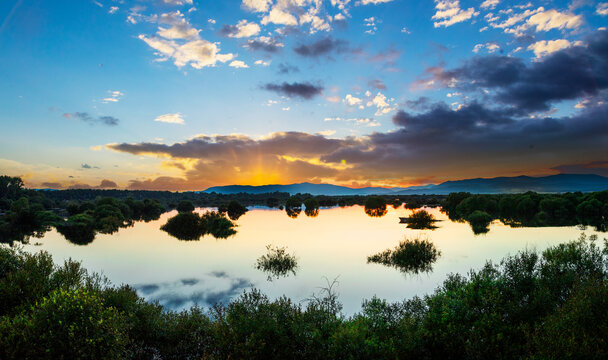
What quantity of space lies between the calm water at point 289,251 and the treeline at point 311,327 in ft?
27.6

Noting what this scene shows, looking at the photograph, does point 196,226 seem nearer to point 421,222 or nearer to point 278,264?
point 278,264

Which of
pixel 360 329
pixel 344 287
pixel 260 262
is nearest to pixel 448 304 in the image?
pixel 360 329

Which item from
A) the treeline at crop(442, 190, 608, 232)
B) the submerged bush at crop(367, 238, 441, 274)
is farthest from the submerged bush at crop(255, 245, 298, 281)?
the treeline at crop(442, 190, 608, 232)

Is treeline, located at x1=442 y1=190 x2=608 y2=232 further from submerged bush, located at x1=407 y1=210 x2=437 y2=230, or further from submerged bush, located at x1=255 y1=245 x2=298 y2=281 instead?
submerged bush, located at x1=255 y1=245 x2=298 y2=281

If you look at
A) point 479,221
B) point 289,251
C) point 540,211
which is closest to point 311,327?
point 289,251

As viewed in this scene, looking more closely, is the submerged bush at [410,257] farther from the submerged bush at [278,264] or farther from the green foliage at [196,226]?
the green foliage at [196,226]

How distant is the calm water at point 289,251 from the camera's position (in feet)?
102

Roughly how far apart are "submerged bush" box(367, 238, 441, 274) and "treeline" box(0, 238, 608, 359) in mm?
17727

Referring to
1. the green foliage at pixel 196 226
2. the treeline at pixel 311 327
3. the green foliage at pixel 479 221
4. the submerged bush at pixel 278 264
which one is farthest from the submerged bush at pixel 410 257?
the green foliage at pixel 479 221

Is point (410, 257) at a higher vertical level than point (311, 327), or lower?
lower

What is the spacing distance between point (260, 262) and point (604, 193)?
113029mm

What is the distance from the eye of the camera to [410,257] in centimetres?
4197

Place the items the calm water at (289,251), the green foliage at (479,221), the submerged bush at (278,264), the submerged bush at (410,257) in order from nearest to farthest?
the calm water at (289,251)
the submerged bush at (278,264)
the submerged bush at (410,257)
the green foliage at (479,221)

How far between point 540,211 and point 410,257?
272 ft
